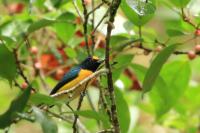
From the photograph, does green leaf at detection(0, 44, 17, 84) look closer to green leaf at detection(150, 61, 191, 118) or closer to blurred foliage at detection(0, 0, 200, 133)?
blurred foliage at detection(0, 0, 200, 133)

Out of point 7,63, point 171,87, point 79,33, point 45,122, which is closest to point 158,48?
point 171,87

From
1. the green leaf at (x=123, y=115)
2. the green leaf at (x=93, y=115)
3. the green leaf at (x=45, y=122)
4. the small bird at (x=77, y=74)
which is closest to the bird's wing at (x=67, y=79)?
the small bird at (x=77, y=74)

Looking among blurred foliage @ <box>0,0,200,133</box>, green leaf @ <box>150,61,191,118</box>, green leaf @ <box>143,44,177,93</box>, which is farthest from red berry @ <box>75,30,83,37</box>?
green leaf @ <box>143,44,177,93</box>

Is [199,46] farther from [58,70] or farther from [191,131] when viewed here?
[58,70]

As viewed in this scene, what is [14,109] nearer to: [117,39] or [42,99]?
[42,99]

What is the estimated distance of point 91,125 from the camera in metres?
2.71

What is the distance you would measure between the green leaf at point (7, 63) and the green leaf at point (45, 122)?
10.6 inches

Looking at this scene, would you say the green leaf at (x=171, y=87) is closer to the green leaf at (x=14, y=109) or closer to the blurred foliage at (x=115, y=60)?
the blurred foliage at (x=115, y=60)

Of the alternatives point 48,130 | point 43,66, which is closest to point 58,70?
point 43,66

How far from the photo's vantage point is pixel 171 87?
2102mm

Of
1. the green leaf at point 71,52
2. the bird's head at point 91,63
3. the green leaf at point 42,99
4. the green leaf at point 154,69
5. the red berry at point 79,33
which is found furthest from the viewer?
the red berry at point 79,33

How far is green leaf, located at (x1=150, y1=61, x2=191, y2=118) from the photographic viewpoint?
2.06m

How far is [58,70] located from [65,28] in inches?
17.9

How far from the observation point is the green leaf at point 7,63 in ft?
4.91
